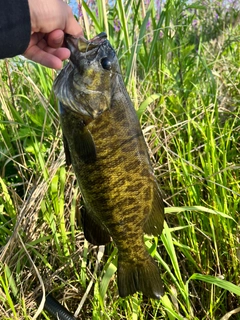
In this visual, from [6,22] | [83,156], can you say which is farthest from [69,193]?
[6,22]

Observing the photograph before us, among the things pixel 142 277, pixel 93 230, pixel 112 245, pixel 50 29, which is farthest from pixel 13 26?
pixel 112 245

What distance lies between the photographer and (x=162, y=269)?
→ 1.84m

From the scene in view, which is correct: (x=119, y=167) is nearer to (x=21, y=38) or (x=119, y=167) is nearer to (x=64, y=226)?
(x=21, y=38)

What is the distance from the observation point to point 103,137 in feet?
3.92

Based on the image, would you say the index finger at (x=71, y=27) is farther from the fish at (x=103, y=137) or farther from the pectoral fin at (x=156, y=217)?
the pectoral fin at (x=156, y=217)

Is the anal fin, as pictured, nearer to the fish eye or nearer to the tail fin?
the tail fin

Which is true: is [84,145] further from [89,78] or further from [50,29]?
[50,29]

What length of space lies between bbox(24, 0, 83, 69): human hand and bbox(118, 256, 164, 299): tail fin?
0.73 m

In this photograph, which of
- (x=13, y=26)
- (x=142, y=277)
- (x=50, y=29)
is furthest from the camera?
(x=142, y=277)

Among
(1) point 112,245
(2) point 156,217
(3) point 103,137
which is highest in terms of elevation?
(3) point 103,137

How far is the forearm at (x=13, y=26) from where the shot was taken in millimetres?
1118

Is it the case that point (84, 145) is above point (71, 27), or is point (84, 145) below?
below

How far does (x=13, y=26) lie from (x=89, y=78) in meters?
0.25

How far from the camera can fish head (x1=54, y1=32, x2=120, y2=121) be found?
3.92ft
